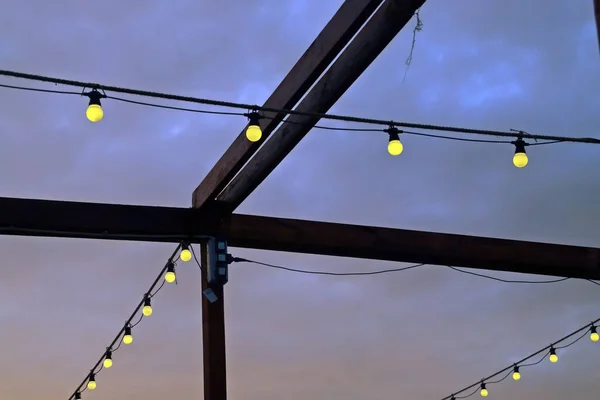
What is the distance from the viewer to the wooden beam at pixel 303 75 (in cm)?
378

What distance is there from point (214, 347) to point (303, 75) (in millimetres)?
2026

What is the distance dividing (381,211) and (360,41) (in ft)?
15.7

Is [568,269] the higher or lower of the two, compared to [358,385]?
lower

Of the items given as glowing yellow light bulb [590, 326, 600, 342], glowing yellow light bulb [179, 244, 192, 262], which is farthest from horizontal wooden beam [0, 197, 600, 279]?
glowing yellow light bulb [590, 326, 600, 342]

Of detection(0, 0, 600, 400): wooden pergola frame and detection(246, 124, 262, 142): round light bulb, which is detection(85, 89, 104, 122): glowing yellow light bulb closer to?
detection(246, 124, 262, 142): round light bulb

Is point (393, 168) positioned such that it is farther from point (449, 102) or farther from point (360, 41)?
point (360, 41)

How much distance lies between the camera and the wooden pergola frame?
13.2ft

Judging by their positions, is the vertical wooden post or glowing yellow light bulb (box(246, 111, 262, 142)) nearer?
glowing yellow light bulb (box(246, 111, 262, 142))

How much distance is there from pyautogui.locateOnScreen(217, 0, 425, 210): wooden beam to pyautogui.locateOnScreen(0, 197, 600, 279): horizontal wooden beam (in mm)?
272

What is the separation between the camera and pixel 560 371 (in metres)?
11.7

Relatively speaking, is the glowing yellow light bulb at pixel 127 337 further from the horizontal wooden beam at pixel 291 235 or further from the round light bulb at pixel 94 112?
the round light bulb at pixel 94 112

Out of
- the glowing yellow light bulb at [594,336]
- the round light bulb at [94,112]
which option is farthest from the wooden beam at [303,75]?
the glowing yellow light bulb at [594,336]

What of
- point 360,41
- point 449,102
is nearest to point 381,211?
point 449,102

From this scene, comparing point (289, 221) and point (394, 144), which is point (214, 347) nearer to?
point (289, 221)
